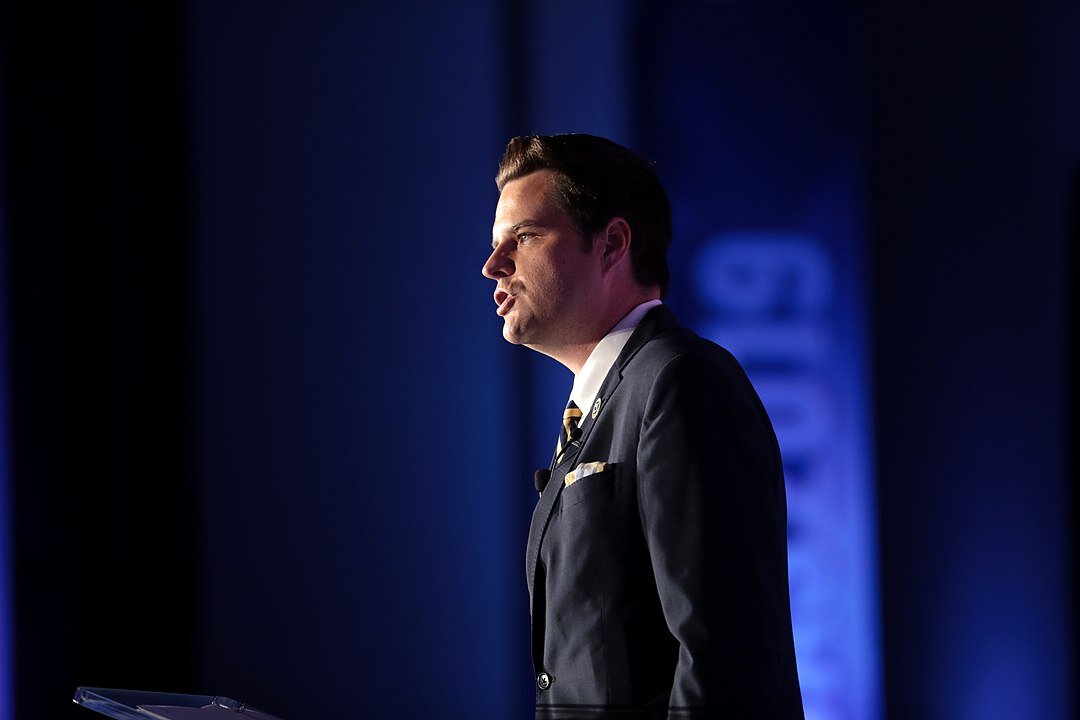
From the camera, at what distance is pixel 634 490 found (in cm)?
131

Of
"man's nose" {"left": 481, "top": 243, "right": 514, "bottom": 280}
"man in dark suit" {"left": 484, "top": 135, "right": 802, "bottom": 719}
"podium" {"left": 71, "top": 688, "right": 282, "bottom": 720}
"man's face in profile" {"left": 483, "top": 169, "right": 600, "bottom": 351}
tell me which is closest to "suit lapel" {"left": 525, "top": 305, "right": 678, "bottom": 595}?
"man in dark suit" {"left": 484, "top": 135, "right": 802, "bottom": 719}

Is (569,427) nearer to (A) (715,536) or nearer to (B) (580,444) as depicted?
(B) (580,444)

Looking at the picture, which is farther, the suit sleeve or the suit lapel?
the suit lapel

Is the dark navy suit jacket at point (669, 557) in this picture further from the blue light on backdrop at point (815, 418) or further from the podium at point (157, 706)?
the blue light on backdrop at point (815, 418)

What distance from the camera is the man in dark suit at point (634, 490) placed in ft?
3.85

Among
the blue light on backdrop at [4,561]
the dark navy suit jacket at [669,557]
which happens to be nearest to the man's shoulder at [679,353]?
the dark navy suit jacket at [669,557]

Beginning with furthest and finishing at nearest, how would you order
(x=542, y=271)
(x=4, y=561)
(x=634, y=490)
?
(x=4, y=561)
(x=542, y=271)
(x=634, y=490)

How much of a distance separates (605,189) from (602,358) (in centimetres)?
26

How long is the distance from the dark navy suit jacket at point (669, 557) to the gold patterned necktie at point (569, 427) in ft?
0.22

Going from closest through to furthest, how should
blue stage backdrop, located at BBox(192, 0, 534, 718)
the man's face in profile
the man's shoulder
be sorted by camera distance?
the man's shoulder < the man's face in profile < blue stage backdrop, located at BBox(192, 0, 534, 718)

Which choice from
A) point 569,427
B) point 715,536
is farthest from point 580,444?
point 715,536

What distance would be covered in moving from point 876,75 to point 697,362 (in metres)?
2.19

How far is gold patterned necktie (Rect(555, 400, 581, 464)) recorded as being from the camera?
58.8 inches

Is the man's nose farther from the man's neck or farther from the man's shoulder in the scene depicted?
the man's shoulder
